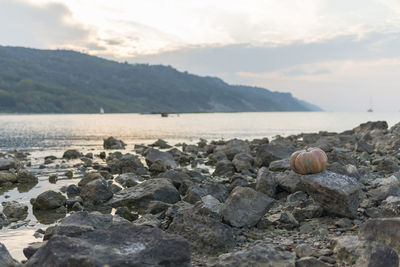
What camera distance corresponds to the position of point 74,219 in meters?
8.84

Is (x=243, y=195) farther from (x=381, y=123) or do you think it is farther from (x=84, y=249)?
(x=381, y=123)

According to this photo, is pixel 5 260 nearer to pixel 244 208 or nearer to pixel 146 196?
pixel 244 208

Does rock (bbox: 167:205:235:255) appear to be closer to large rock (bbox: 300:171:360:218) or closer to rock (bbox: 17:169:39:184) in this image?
large rock (bbox: 300:171:360:218)

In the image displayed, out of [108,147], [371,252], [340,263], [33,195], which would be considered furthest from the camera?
[108,147]

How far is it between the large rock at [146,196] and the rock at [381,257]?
27.4 ft

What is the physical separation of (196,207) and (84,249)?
3.74m

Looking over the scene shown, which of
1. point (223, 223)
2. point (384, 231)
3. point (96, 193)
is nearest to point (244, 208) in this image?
point (223, 223)

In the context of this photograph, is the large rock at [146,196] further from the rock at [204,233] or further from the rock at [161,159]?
the rock at [161,159]

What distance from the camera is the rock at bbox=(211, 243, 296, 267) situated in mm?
6625

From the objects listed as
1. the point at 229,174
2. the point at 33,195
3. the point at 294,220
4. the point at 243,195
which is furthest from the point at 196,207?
the point at 229,174

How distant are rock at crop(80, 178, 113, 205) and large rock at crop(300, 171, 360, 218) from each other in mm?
7784

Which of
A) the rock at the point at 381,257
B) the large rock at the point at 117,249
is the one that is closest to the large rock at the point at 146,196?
the large rock at the point at 117,249

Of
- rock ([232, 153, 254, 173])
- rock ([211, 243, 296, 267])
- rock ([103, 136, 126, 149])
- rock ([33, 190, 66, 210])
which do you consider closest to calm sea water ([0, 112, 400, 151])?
rock ([103, 136, 126, 149])

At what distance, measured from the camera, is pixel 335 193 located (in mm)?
9859
